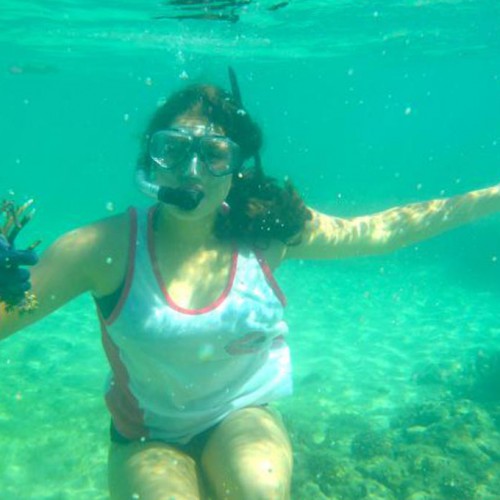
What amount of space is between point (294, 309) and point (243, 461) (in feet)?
43.2

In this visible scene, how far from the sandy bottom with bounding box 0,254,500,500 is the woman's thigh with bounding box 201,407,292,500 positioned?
298 centimetres

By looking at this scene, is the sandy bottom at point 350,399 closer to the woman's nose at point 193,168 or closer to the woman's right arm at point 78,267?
the woman's right arm at point 78,267

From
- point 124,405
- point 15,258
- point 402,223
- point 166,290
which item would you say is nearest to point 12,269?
point 15,258

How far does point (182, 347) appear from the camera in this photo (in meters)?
3.43

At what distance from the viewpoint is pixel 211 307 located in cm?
346

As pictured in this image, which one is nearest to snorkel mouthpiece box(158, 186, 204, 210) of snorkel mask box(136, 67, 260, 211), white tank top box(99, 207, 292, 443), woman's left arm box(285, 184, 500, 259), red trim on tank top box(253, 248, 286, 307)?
snorkel mask box(136, 67, 260, 211)

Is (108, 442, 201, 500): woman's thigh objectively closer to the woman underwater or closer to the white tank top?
the woman underwater

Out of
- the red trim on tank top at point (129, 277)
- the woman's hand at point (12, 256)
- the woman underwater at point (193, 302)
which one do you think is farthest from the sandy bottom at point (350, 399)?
the woman's hand at point (12, 256)

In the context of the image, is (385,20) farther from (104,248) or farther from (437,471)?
(104,248)

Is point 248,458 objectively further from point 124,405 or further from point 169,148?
point 169,148

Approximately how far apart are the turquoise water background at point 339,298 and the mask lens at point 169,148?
4.57 feet

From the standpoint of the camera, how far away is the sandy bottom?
6.68 metres

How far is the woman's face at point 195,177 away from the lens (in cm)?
354

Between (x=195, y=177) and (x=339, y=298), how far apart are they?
15091 millimetres
